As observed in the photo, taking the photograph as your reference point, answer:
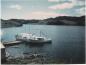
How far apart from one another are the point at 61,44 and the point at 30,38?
1.59ft

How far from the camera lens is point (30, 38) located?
10.4 ft

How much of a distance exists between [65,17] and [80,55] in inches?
24.6

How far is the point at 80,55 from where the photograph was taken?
3158 mm

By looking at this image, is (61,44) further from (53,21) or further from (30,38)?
(30,38)

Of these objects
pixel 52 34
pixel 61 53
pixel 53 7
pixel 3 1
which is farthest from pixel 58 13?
pixel 3 1

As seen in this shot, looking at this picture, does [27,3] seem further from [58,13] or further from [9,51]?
[9,51]

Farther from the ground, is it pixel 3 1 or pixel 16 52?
pixel 3 1

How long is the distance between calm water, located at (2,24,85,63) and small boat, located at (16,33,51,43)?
61mm

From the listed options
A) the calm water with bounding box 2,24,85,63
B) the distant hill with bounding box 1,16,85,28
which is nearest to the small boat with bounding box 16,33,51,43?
the calm water with bounding box 2,24,85,63

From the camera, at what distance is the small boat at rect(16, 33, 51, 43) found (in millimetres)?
3137

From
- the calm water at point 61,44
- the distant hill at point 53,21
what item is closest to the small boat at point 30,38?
the calm water at point 61,44

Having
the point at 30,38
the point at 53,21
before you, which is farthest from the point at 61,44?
the point at 30,38

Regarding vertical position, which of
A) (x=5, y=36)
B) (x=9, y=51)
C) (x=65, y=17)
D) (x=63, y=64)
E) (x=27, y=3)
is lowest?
(x=63, y=64)

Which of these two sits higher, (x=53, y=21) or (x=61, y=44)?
(x=53, y=21)
